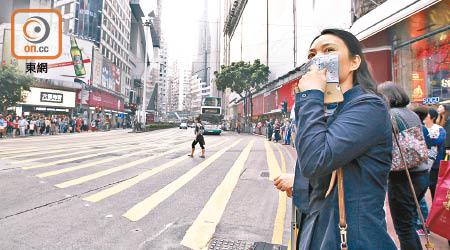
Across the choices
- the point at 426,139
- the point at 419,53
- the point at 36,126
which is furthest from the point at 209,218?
the point at 36,126

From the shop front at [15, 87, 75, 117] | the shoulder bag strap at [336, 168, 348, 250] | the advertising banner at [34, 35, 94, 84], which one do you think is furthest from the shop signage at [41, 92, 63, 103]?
the shoulder bag strap at [336, 168, 348, 250]

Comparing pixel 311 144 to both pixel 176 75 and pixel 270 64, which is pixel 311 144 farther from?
pixel 176 75

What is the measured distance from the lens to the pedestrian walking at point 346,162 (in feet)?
3.46

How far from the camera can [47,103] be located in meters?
34.2

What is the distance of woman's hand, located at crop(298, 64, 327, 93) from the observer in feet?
3.82

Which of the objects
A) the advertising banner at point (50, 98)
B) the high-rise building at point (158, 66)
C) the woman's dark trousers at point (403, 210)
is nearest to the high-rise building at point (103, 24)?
the advertising banner at point (50, 98)

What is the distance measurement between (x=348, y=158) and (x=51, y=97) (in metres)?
41.1

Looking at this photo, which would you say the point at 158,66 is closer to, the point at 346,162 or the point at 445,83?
the point at 445,83

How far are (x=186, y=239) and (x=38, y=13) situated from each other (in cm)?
4100

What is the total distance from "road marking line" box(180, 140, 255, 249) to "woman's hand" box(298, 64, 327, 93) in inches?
93.3

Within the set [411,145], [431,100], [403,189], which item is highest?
[431,100]

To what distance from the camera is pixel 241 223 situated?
3.64 metres

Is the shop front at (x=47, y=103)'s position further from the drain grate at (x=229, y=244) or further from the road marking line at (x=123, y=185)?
the drain grate at (x=229, y=244)

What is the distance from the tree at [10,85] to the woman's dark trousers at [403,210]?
2916 cm
